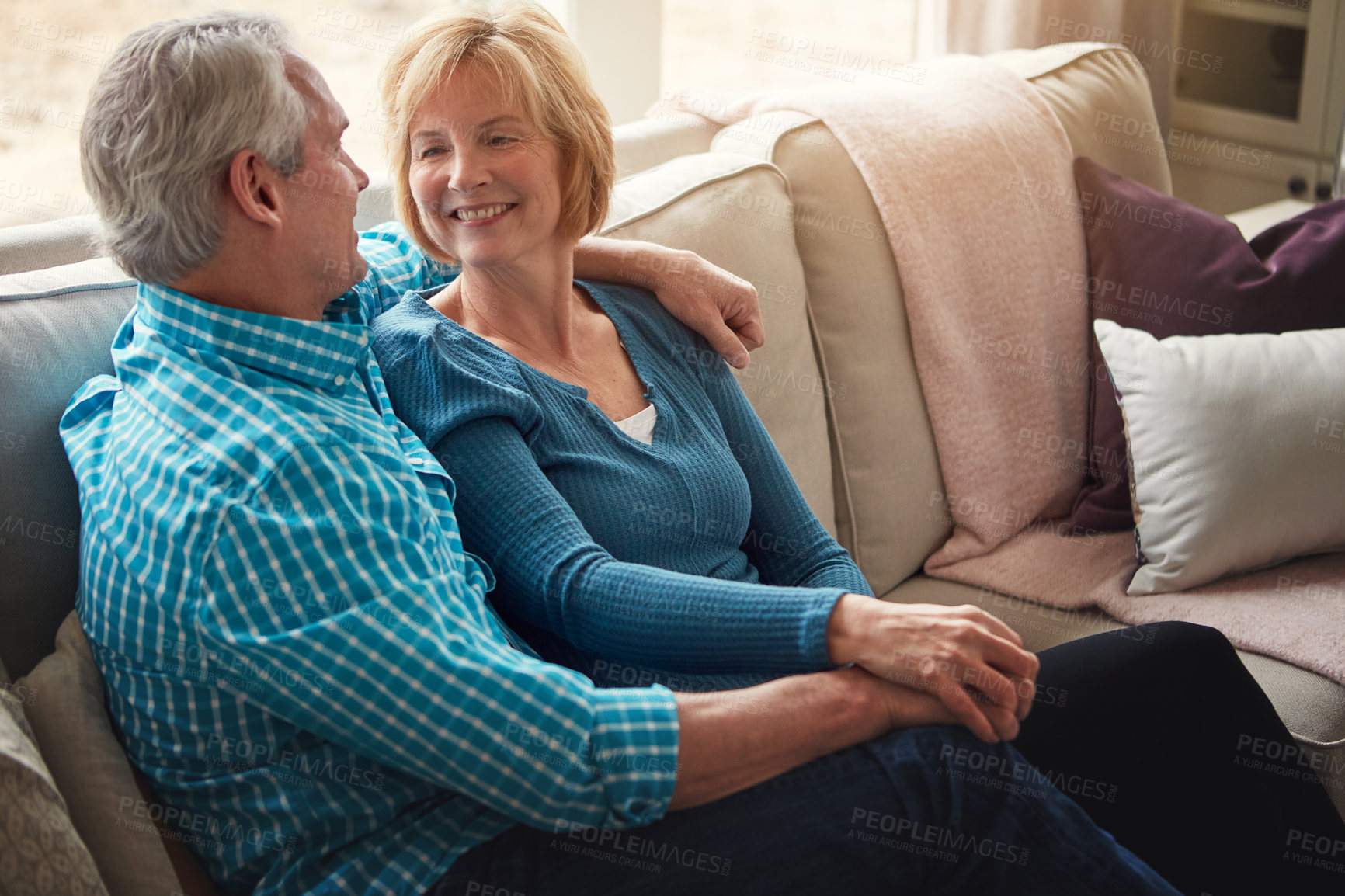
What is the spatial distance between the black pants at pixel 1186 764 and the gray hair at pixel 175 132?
36.1 inches

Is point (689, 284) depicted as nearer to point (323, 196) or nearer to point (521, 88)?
point (521, 88)

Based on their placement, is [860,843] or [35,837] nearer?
[35,837]

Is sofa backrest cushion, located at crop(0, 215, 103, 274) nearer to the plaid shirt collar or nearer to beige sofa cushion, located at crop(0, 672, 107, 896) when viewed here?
the plaid shirt collar

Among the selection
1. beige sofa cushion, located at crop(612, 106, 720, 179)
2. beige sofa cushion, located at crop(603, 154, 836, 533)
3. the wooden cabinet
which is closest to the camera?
beige sofa cushion, located at crop(603, 154, 836, 533)

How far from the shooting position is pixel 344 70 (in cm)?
215

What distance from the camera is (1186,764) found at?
1.20m

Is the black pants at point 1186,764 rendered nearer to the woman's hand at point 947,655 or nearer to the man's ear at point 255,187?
the woman's hand at point 947,655

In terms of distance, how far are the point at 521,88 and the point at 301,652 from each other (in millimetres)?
650

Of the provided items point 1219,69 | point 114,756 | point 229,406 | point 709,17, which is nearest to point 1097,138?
point 709,17

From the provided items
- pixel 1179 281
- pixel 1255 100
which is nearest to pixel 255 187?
pixel 1179 281

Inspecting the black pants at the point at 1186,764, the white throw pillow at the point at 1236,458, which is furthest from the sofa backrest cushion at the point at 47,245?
the white throw pillow at the point at 1236,458

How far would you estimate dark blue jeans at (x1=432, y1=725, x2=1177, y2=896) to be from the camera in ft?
2.98

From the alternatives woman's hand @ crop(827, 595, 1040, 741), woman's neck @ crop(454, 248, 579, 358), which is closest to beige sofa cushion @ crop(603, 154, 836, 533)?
woman's neck @ crop(454, 248, 579, 358)

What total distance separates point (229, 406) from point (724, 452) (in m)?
0.58
